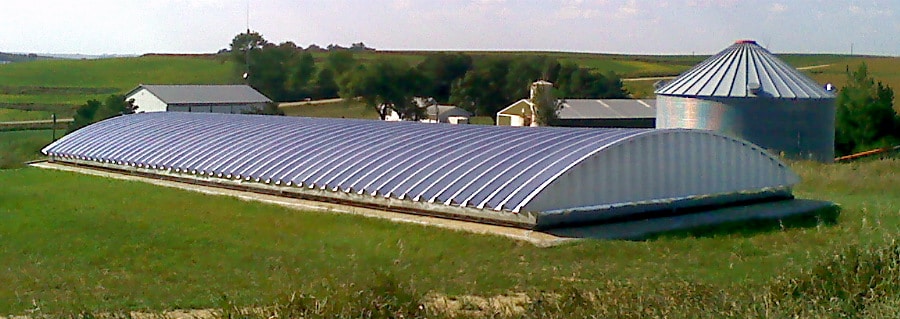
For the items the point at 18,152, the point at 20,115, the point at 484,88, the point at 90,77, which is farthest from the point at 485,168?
the point at 90,77

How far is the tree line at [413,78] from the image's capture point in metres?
63.0

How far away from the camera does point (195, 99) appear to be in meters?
61.3

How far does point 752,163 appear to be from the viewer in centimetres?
2466

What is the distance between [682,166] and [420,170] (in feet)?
19.2

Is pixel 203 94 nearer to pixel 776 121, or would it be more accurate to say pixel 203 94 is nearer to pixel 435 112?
pixel 435 112

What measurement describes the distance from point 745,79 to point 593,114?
1970 centimetres

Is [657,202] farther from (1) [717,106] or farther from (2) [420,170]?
(1) [717,106]

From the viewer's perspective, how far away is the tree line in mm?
62969

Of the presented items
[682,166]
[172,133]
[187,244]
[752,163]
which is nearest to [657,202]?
[682,166]

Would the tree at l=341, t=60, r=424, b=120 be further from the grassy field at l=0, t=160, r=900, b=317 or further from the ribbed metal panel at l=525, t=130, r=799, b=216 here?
the ribbed metal panel at l=525, t=130, r=799, b=216

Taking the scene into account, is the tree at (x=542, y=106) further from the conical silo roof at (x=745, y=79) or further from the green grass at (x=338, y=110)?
the green grass at (x=338, y=110)

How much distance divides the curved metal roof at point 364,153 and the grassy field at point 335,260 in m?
1.26

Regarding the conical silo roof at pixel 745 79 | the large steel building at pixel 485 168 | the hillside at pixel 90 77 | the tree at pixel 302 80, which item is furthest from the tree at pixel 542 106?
the hillside at pixel 90 77

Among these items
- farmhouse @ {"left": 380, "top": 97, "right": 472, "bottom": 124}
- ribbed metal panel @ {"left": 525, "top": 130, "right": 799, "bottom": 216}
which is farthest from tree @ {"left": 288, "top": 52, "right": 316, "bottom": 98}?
ribbed metal panel @ {"left": 525, "top": 130, "right": 799, "bottom": 216}
